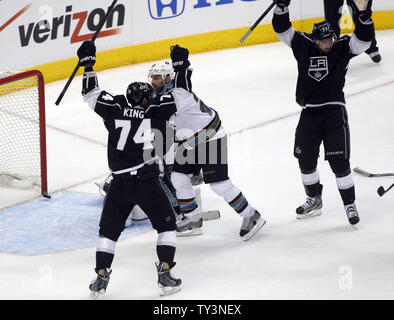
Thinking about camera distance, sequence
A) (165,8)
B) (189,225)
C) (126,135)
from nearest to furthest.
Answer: (126,135)
(189,225)
(165,8)

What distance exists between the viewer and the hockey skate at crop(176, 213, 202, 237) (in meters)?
5.74

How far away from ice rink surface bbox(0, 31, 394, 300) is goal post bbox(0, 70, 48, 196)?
0.18m

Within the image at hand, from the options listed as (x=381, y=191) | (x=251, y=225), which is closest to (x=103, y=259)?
(x=251, y=225)

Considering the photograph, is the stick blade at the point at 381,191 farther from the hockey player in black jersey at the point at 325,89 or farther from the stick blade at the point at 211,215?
the stick blade at the point at 211,215

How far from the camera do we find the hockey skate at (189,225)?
18.8 ft

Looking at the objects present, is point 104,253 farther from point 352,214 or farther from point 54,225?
point 352,214

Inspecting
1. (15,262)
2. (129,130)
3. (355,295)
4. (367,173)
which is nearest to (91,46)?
(129,130)

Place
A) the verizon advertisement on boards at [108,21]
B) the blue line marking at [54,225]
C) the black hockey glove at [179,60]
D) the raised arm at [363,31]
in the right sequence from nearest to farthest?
the black hockey glove at [179,60] → the raised arm at [363,31] → the blue line marking at [54,225] → the verizon advertisement on boards at [108,21]

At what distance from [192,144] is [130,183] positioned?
0.87 metres

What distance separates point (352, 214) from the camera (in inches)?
224

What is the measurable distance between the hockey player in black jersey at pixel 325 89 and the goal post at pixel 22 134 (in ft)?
6.80

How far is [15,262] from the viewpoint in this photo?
5363mm

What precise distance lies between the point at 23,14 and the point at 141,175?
5113mm

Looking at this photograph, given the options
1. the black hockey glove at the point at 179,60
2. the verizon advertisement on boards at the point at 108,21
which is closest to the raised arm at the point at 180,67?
the black hockey glove at the point at 179,60
